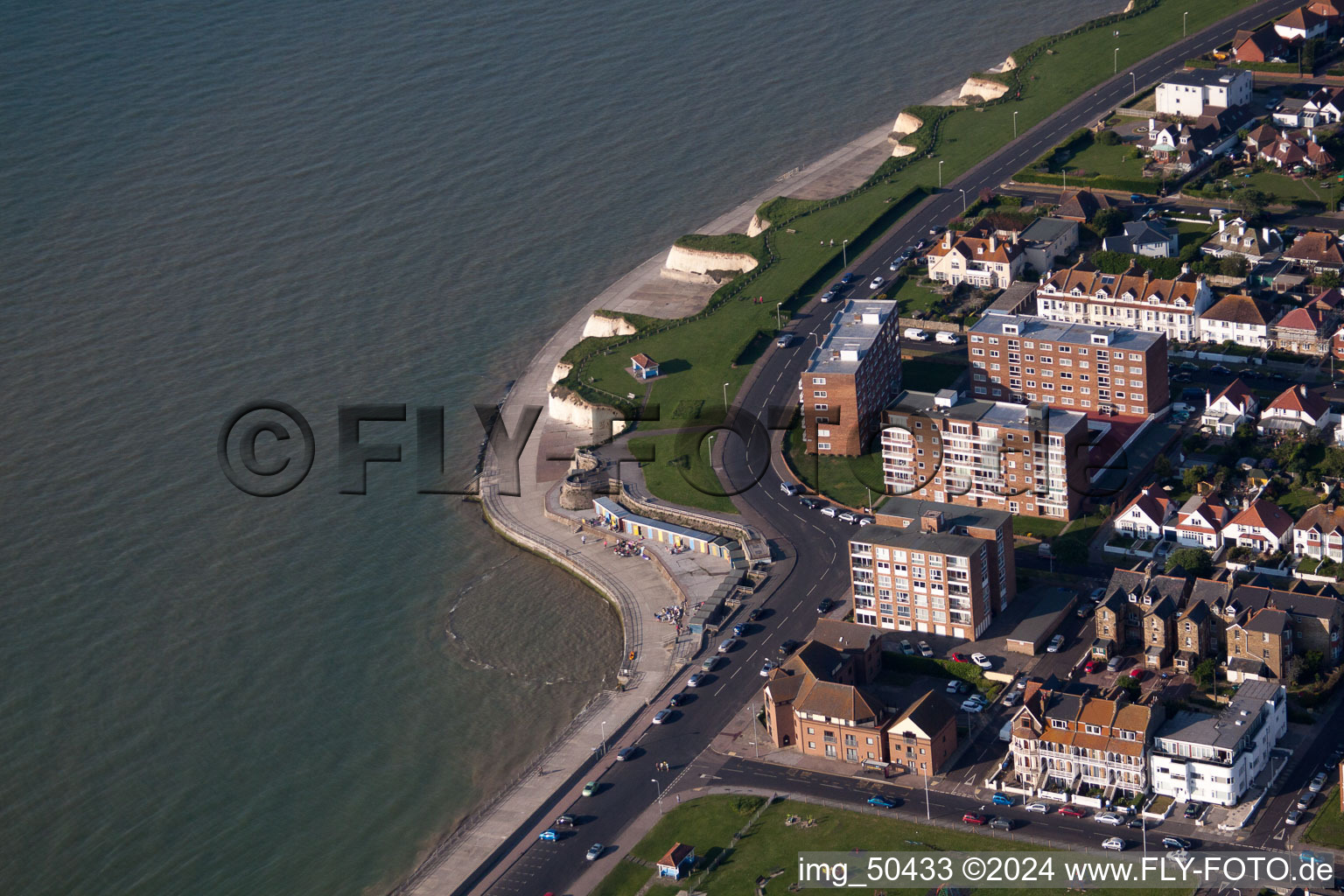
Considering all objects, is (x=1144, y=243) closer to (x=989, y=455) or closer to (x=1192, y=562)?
(x=989, y=455)

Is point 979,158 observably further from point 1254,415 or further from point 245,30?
point 245,30

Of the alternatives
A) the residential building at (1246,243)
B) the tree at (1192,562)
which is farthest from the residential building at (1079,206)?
the tree at (1192,562)

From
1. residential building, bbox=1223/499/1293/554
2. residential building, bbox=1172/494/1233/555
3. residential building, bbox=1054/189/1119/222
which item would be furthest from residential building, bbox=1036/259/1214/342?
residential building, bbox=1223/499/1293/554

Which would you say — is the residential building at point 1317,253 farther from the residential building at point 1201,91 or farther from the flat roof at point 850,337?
the flat roof at point 850,337

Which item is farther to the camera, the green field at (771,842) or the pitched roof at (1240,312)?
the pitched roof at (1240,312)

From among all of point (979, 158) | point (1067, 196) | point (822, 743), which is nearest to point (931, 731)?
point (822, 743)

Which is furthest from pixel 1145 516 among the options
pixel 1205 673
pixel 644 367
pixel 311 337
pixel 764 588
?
pixel 311 337
